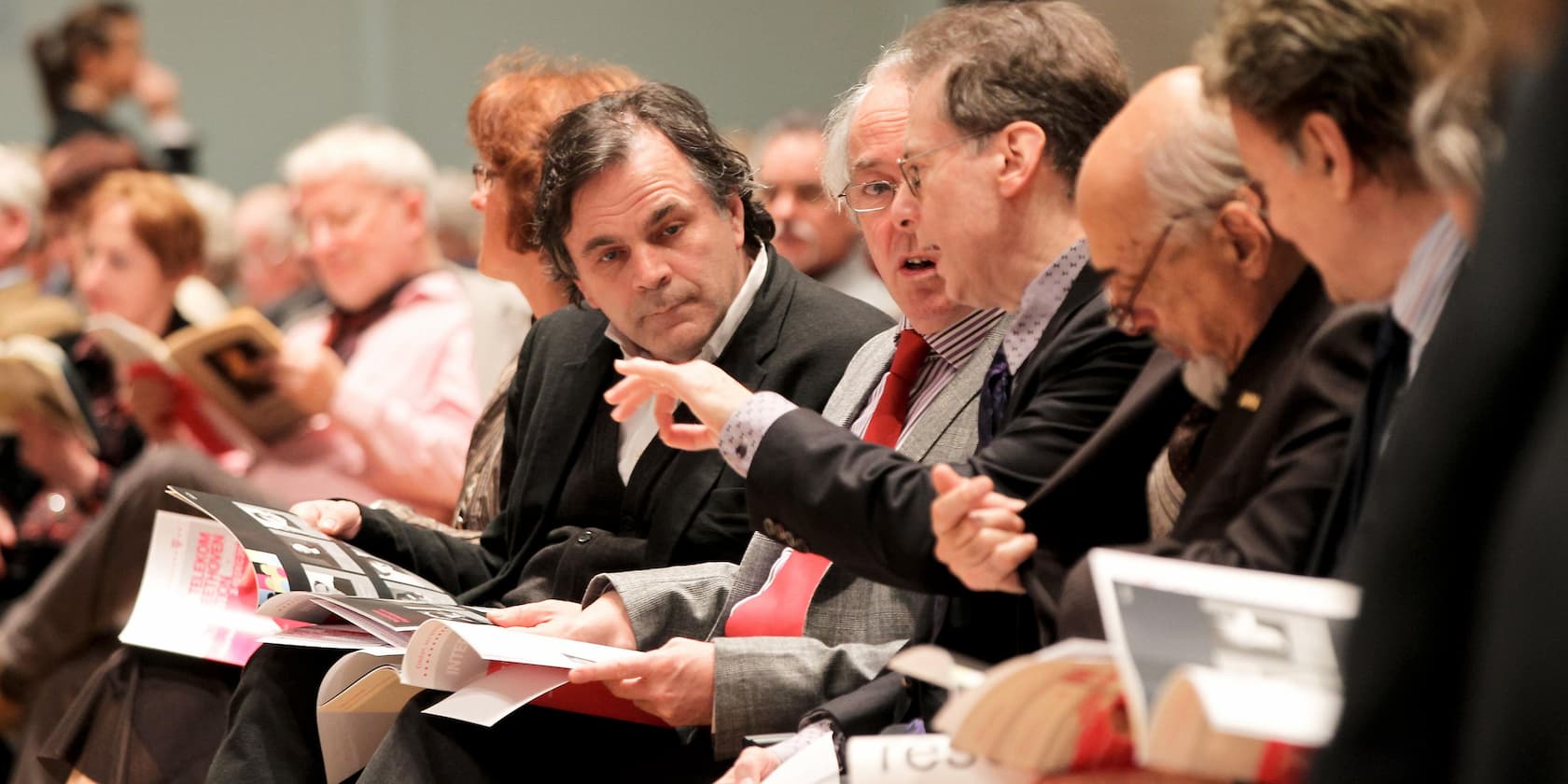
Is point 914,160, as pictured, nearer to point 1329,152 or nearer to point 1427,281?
point 1329,152

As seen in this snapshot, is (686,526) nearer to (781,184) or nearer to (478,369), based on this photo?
(478,369)

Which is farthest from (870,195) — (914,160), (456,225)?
(456,225)

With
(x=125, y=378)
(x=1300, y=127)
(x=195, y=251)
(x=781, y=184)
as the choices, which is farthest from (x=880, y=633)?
(x=195, y=251)

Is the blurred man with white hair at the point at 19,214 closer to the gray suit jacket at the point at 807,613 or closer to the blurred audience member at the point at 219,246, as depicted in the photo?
the blurred audience member at the point at 219,246

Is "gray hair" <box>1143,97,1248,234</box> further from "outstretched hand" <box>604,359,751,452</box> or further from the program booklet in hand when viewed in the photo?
the program booklet in hand

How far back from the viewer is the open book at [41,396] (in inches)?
181

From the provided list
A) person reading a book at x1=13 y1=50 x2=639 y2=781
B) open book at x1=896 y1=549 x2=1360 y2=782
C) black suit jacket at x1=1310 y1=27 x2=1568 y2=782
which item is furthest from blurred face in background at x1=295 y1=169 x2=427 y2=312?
black suit jacket at x1=1310 y1=27 x2=1568 y2=782

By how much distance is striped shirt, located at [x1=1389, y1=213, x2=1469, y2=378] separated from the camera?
1.39 meters

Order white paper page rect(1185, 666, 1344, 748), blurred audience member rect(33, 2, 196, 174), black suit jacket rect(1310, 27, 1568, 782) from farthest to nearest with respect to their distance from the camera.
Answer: blurred audience member rect(33, 2, 196, 174) < white paper page rect(1185, 666, 1344, 748) < black suit jacket rect(1310, 27, 1568, 782)

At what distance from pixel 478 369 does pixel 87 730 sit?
1413 mm

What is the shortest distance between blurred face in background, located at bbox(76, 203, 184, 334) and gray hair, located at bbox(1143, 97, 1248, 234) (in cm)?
424

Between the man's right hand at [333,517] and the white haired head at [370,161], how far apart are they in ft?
6.58

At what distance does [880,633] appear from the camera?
2.36 m

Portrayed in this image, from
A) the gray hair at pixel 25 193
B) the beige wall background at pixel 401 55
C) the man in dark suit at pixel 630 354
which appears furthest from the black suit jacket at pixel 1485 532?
the gray hair at pixel 25 193
